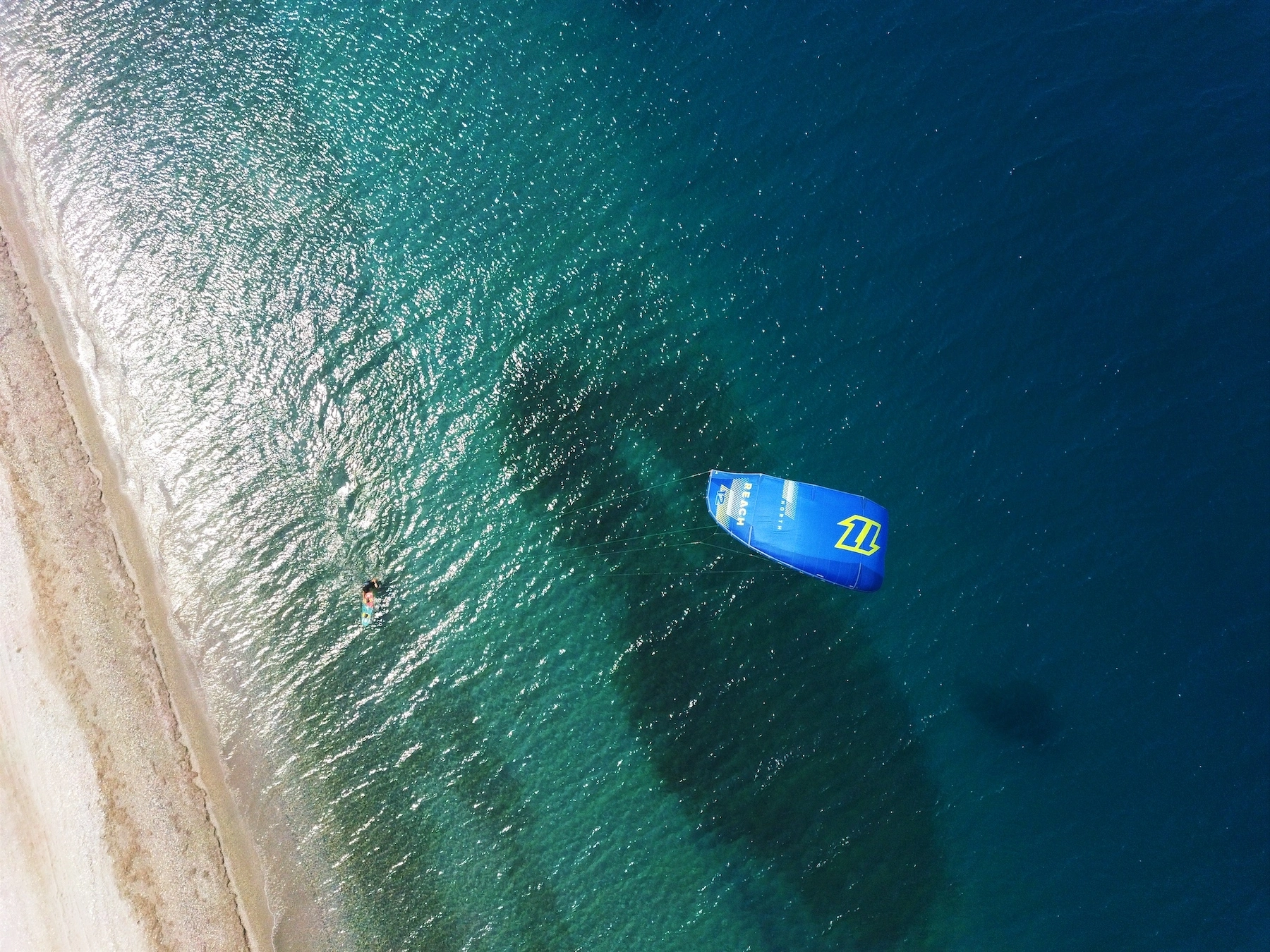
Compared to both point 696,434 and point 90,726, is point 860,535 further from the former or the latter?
point 90,726

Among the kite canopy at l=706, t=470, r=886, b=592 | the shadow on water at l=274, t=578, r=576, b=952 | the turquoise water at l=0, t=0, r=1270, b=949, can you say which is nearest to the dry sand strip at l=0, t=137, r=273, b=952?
Result: the turquoise water at l=0, t=0, r=1270, b=949

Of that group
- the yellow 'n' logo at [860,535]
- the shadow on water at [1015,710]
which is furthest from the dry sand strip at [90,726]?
the shadow on water at [1015,710]

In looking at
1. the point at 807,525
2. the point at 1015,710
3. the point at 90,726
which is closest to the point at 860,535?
the point at 807,525

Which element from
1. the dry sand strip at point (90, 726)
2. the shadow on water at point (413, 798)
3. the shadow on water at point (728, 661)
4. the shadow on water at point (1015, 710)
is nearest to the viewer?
the dry sand strip at point (90, 726)

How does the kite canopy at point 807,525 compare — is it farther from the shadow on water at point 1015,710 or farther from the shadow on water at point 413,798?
the shadow on water at point 413,798

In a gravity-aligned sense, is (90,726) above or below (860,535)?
below

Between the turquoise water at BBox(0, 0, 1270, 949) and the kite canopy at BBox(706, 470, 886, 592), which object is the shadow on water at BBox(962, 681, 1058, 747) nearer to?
the turquoise water at BBox(0, 0, 1270, 949)
